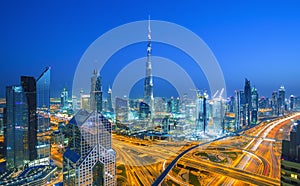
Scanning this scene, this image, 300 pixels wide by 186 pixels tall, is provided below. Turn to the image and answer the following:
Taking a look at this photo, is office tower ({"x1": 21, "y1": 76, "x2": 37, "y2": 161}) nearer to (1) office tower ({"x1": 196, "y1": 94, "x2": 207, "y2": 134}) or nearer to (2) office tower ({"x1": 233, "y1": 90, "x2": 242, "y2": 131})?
(1) office tower ({"x1": 196, "y1": 94, "x2": 207, "y2": 134})

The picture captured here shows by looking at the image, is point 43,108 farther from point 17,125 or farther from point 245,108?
point 245,108

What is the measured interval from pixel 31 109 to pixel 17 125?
54 cm

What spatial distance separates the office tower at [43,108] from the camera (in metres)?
5.71

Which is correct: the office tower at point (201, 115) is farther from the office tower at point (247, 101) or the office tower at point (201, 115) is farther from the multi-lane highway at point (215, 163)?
the office tower at point (247, 101)

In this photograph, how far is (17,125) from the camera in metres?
5.44

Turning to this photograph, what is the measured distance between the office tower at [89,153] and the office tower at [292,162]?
7.31ft

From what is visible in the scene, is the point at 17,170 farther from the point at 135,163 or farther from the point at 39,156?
the point at 135,163

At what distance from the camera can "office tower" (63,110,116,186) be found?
108 inches

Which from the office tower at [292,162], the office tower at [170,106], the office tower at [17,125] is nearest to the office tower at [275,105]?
the office tower at [170,106]

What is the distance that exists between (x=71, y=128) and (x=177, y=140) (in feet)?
14.7

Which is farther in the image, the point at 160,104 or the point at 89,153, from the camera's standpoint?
the point at 160,104

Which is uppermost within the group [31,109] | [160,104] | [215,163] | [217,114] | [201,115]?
[31,109]

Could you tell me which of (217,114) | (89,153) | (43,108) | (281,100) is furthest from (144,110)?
(281,100)

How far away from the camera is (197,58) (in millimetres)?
2273
